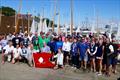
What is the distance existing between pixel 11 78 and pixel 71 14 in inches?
521

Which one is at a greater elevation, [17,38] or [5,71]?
[17,38]

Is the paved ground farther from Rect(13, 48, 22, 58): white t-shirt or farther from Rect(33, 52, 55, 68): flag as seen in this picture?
Rect(13, 48, 22, 58): white t-shirt

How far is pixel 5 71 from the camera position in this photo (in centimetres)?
1450

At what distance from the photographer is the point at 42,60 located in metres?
16.4

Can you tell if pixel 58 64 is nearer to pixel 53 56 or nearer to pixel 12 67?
pixel 53 56

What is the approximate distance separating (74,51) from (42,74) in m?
2.97

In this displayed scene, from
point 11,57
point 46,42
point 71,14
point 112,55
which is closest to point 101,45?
point 112,55

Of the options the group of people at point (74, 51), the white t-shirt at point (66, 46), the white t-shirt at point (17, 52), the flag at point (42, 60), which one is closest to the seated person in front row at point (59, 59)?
the group of people at point (74, 51)

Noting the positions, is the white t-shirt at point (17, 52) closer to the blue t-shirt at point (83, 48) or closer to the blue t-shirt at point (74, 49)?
the blue t-shirt at point (74, 49)

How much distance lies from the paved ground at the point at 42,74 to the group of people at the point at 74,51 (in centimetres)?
67

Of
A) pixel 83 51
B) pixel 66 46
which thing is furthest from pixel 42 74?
pixel 66 46

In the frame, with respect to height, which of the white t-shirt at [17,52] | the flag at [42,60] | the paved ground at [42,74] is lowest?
the paved ground at [42,74]

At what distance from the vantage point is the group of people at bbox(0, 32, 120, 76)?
14586mm

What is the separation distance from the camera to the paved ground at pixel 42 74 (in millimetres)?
13217
